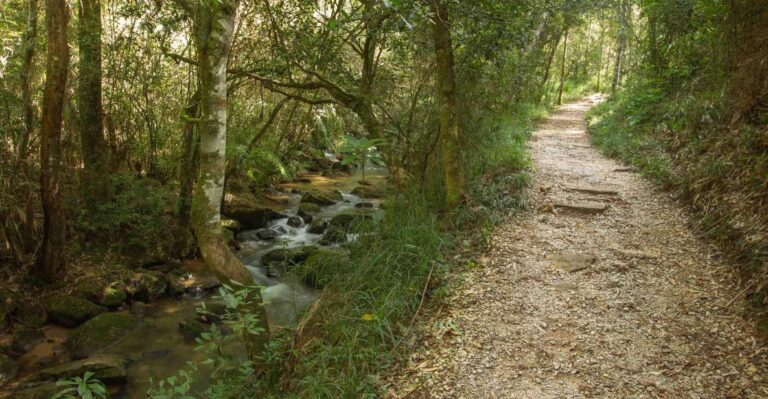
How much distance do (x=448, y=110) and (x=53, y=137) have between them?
16.5 ft

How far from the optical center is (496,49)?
6184 mm

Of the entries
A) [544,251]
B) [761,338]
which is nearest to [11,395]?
[544,251]

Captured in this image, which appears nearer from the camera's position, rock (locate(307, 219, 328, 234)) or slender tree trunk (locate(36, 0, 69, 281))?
slender tree trunk (locate(36, 0, 69, 281))

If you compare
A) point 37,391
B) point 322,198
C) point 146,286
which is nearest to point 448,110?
point 146,286

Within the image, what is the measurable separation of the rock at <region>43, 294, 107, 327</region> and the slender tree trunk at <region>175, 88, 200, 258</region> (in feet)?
6.52

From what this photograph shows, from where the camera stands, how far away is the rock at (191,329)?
665 centimetres

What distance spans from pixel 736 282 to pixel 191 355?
19.5 ft

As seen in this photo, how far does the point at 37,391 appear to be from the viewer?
5148 millimetres

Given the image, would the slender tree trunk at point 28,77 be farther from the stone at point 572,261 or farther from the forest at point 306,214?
the stone at point 572,261

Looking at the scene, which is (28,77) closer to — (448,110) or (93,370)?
(93,370)

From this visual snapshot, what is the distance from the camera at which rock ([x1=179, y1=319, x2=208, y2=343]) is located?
665 centimetres

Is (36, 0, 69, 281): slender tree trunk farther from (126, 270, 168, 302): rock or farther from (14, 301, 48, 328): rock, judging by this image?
(126, 270, 168, 302): rock

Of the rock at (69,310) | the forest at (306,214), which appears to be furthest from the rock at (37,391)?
the rock at (69,310)

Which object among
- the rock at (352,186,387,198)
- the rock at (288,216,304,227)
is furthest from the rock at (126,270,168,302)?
the rock at (352,186,387,198)
